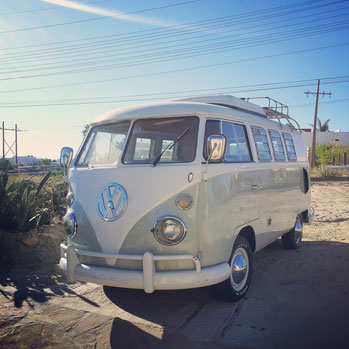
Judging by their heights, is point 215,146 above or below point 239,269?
above

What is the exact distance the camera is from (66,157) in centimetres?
490

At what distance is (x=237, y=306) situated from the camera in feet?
14.4

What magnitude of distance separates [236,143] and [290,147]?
266 centimetres

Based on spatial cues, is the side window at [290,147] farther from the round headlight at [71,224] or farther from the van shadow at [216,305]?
the round headlight at [71,224]

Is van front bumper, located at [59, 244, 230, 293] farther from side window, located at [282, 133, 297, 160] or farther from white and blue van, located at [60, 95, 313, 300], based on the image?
side window, located at [282, 133, 297, 160]

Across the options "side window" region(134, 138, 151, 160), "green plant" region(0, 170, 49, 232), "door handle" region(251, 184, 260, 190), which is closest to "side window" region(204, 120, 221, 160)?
"side window" region(134, 138, 151, 160)

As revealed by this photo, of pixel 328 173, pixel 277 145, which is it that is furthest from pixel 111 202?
pixel 328 173

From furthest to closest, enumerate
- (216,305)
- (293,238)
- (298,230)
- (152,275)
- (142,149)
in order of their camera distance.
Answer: (298,230), (293,238), (142,149), (216,305), (152,275)

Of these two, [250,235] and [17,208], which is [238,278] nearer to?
[250,235]

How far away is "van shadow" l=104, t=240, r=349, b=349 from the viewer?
3672 mm

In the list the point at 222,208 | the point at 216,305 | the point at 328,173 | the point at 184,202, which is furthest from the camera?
the point at 328,173

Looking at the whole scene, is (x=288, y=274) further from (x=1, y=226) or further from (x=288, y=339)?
(x=1, y=226)

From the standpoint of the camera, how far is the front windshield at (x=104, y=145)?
14.9ft

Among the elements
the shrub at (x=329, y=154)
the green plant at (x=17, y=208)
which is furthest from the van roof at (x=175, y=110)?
the shrub at (x=329, y=154)
